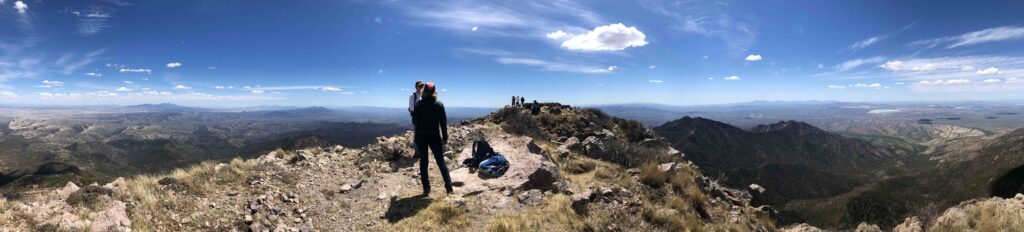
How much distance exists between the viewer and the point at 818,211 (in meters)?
91.9

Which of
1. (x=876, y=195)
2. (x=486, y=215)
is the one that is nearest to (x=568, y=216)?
(x=486, y=215)

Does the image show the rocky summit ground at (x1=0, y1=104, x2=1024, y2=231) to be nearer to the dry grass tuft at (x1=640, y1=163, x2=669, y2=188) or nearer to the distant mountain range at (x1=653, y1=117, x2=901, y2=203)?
the dry grass tuft at (x1=640, y1=163, x2=669, y2=188)

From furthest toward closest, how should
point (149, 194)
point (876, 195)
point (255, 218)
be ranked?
point (876, 195) < point (255, 218) < point (149, 194)

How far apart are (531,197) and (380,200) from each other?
3.52 metres

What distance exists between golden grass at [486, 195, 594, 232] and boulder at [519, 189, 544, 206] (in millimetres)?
543

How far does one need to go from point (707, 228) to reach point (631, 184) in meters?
2.43

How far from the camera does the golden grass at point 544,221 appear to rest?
7.83 metres

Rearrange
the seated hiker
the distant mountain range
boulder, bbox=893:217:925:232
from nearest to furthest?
boulder, bbox=893:217:925:232
the seated hiker
the distant mountain range

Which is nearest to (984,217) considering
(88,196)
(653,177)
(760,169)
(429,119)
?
(653,177)

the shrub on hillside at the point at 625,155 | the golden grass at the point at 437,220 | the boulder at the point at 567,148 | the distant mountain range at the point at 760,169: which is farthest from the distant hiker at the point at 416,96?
the distant mountain range at the point at 760,169

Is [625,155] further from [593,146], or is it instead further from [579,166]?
[579,166]

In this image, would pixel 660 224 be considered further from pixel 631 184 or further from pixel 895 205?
pixel 895 205

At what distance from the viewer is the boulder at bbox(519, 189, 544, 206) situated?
9741 millimetres

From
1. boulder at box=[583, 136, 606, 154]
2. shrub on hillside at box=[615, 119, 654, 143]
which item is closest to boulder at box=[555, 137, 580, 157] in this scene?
boulder at box=[583, 136, 606, 154]
